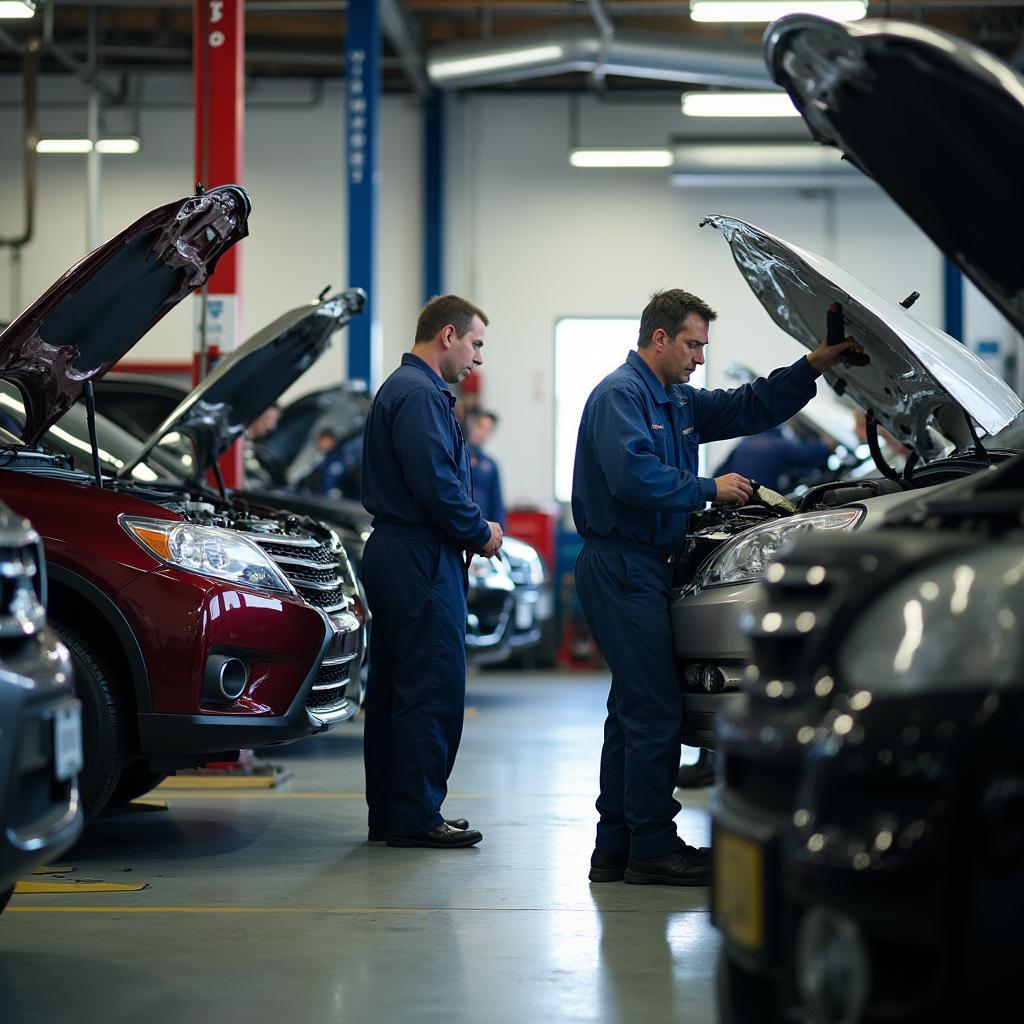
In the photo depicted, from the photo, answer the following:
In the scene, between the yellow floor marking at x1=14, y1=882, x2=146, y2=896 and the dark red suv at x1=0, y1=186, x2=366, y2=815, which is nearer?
the yellow floor marking at x1=14, y1=882, x2=146, y2=896

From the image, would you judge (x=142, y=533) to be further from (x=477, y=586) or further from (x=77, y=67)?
(x=77, y=67)

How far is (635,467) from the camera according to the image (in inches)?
150

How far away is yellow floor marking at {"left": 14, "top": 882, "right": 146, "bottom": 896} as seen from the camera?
12.6 ft

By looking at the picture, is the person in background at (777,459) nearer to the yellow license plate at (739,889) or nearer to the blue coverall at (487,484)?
the blue coverall at (487,484)

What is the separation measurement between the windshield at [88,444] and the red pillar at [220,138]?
471 mm

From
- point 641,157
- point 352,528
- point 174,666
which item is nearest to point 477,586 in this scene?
point 352,528

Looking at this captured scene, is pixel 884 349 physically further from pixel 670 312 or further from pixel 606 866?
pixel 606 866

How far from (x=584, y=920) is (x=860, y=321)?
1798mm

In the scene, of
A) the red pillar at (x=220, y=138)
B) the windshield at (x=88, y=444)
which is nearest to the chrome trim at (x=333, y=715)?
the windshield at (x=88, y=444)

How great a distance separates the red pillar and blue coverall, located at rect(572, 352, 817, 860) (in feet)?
9.23

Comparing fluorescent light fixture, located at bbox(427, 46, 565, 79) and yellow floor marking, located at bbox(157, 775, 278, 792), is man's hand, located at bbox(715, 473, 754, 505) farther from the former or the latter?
fluorescent light fixture, located at bbox(427, 46, 565, 79)

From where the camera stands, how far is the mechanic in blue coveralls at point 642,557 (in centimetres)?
383

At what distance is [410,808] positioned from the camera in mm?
4426

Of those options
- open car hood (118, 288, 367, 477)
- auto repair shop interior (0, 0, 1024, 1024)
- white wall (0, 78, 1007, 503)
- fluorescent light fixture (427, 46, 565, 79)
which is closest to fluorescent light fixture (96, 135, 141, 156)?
white wall (0, 78, 1007, 503)
